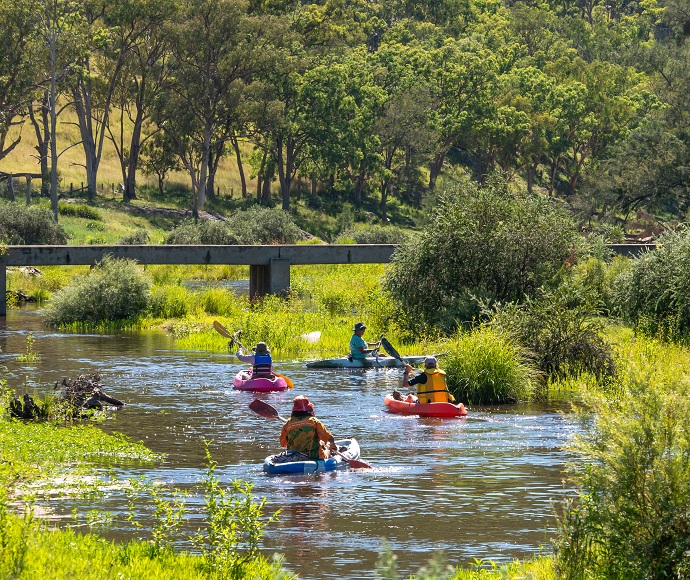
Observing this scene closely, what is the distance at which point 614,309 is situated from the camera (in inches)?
1298

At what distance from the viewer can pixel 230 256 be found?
45188mm

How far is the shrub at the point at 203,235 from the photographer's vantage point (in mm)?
65250

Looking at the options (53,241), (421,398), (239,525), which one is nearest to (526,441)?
(421,398)

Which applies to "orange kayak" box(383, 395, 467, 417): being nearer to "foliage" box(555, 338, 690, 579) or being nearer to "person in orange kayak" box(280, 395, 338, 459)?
"person in orange kayak" box(280, 395, 338, 459)

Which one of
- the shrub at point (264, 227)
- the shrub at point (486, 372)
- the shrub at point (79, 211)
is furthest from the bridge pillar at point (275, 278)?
the shrub at point (79, 211)

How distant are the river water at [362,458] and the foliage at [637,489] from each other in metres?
2.20

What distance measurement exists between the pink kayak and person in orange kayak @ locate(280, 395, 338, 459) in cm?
783

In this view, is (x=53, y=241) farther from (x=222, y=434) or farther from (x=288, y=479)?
(x=288, y=479)

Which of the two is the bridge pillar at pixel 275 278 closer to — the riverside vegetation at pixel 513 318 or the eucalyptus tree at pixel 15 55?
the riverside vegetation at pixel 513 318

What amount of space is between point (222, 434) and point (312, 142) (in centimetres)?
6910

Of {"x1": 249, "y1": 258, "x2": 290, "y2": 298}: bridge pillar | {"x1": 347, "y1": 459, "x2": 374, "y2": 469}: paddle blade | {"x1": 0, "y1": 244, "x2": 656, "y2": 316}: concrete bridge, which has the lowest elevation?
{"x1": 347, "y1": 459, "x2": 374, "y2": 469}: paddle blade

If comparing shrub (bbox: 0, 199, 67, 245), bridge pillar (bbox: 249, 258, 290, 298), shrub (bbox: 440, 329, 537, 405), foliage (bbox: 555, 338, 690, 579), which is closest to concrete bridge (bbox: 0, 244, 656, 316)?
bridge pillar (bbox: 249, 258, 290, 298)

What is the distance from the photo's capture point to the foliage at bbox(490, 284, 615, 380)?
26953 mm

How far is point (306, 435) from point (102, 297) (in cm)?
2288
